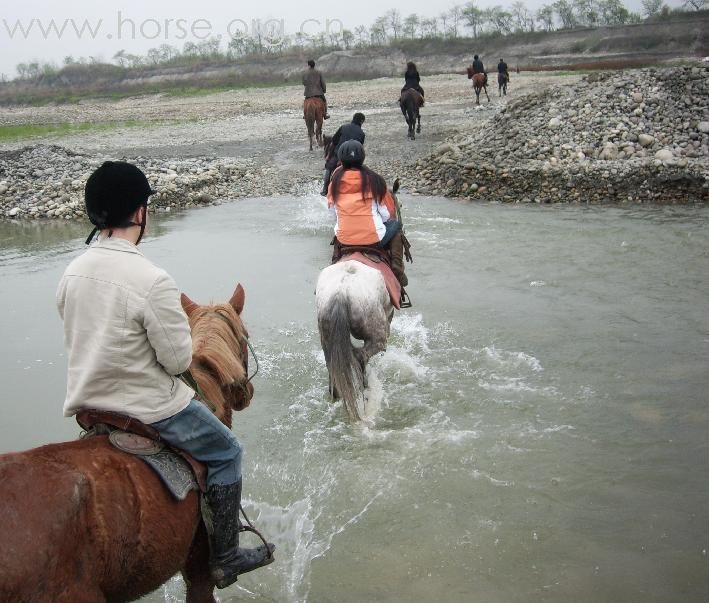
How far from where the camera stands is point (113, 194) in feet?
7.70

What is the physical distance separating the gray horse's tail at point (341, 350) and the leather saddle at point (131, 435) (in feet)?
8.53

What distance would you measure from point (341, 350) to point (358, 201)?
4.36 ft

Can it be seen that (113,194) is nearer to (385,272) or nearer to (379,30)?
(385,272)

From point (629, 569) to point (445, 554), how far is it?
3.21 feet

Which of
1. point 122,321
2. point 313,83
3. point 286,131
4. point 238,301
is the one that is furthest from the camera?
point 286,131

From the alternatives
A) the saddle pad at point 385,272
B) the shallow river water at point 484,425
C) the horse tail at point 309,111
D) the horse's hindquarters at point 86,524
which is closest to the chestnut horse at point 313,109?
the horse tail at point 309,111

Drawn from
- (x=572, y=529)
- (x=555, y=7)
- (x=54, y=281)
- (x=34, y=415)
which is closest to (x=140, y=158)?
(x=54, y=281)

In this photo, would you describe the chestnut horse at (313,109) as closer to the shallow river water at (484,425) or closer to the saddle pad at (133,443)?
the shallow river water at (484,425)

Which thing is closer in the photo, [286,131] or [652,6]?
[286,131]

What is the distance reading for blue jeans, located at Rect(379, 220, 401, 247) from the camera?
18.8 feet

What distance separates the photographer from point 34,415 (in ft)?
19.1

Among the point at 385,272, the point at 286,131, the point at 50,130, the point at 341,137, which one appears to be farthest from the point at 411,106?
the point at 50,130

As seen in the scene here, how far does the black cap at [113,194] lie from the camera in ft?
7.68

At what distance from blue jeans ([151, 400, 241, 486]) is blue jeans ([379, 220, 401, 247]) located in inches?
128
